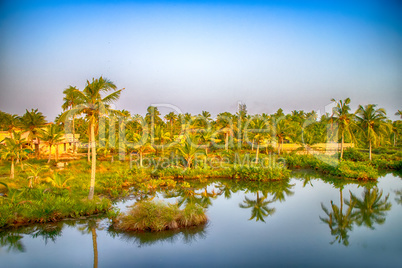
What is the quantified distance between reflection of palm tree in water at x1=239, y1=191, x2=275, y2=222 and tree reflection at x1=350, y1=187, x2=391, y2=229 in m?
4.77

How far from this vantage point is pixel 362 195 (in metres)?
20.0

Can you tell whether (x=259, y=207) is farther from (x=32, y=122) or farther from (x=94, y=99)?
(x=32, y=122)

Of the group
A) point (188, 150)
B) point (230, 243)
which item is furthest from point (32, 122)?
point (230, 243)

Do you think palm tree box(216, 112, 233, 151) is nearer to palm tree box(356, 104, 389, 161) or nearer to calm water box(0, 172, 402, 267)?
palm tree box(356, 104, 389, 161)

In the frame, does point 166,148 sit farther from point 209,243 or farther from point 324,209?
point 209,243

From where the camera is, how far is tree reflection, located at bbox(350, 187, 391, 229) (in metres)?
14.8

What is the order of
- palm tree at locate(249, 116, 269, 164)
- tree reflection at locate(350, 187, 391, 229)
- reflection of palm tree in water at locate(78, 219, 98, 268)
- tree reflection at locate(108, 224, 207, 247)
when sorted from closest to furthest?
reflection of palm tree in water at locate(78, 219, 98, 268) < tree reflection at locate(108, 224, 207, 247) < tree reflection at locate(350, 187, 391, 229) < palm tree at locate(249, 116, 269, 164)

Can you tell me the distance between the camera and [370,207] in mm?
17203

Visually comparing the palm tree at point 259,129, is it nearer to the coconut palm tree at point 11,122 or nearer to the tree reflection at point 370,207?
the tree reflection at point 370,207

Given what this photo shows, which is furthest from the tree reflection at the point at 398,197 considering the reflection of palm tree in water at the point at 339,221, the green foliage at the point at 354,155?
the green foliage at the point at 354,155

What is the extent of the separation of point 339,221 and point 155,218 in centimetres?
969

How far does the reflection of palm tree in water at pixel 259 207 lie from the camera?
15.9m

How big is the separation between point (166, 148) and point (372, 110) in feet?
86.3

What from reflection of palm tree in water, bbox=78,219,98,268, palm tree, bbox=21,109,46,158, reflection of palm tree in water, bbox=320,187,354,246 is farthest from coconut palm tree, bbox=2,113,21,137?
reflection of palm tree in water, bbox=320,187,354,246
